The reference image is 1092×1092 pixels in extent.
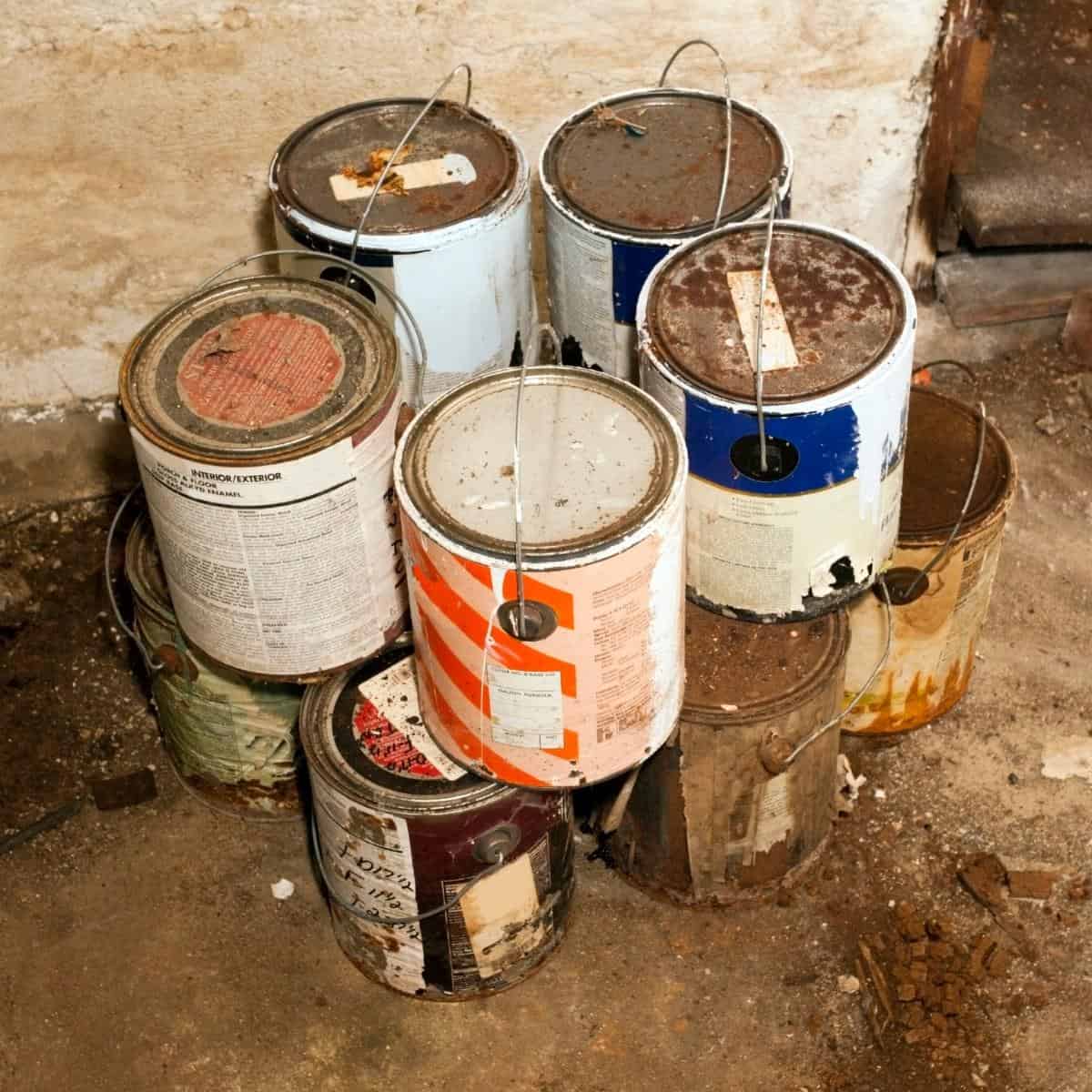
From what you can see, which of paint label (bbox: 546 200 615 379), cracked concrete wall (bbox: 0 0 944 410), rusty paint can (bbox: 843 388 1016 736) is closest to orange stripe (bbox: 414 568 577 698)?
paint label (bbox: 546 200 615 379)

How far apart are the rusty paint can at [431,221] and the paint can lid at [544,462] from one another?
0.35m

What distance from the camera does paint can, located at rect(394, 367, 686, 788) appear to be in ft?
7.44

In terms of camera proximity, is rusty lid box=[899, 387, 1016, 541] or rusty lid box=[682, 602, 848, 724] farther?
rusty lid box=[899, 387, 1016, 541]

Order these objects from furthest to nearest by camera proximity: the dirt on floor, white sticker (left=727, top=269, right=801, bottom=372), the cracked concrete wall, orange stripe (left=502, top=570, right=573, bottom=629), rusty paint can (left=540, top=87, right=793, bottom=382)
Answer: the cracked concrete wall
the dirt on floor
rusty paint can (left=540, top=87, right=793, bottom=382)
white sticker (left=727, top=269, right=801, bottom=372)
orange stripe (left=502, top=570, right=573, bottom=629)

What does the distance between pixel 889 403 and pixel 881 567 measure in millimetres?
388

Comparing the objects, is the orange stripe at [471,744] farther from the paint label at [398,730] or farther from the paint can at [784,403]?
the paint can at [784,403]

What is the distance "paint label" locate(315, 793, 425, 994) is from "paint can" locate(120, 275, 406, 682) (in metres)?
0.30

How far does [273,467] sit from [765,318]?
2.87 ft

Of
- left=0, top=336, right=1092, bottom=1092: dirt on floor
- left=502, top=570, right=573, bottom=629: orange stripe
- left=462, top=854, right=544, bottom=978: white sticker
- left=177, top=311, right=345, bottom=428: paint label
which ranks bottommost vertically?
left=0, top=336, right=1092, bottom=1092: dirt on floor

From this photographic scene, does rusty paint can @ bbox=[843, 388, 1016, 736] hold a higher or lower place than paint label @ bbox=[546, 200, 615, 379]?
lower

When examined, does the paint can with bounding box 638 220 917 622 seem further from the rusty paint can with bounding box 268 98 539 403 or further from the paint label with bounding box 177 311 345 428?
the paint label with bounding box 177 311 345 428

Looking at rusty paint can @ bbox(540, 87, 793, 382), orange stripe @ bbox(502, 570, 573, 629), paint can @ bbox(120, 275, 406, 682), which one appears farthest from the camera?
rusty paint can @ bbox(540, 87, 793, 382)

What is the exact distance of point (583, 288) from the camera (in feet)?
9.46

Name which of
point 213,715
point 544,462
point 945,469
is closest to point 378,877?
point 213,715
